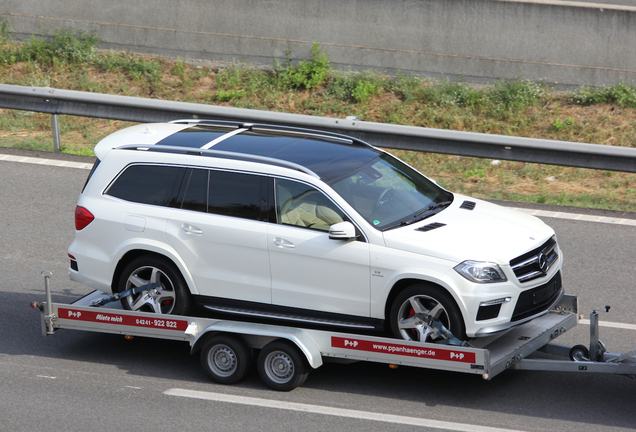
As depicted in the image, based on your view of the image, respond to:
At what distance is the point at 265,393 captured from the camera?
690cm

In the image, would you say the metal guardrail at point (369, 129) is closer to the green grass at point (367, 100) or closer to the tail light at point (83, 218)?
the green grass at point (367, 100)

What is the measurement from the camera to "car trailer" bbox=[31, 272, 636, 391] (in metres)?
6.38

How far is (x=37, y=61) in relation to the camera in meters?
16.7

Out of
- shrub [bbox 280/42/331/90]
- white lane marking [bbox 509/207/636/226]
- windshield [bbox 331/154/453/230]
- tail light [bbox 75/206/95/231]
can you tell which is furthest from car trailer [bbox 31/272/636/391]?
shrub [bbox 280/42/331/90]

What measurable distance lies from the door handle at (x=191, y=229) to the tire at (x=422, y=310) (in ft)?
6.03

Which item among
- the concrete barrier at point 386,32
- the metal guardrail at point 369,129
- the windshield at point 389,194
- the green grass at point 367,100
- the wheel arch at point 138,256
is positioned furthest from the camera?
the concrete barrier at point 386,32

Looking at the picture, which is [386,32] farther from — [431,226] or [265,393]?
[265,393]

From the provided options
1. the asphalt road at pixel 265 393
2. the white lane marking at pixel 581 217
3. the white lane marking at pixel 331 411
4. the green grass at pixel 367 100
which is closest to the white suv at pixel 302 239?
the asphalt road at pixel 265 393

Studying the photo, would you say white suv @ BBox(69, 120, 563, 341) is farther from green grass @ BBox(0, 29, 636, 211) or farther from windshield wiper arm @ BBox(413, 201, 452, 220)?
green grass @ BBox(0, 29, 636, 211)

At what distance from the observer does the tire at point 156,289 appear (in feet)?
24.2

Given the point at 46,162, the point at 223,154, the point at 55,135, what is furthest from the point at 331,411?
the point at 55,135

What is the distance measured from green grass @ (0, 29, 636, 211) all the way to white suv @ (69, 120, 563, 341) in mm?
5237

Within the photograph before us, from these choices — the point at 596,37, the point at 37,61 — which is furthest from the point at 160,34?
the point at 596,37

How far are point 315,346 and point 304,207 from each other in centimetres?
120
